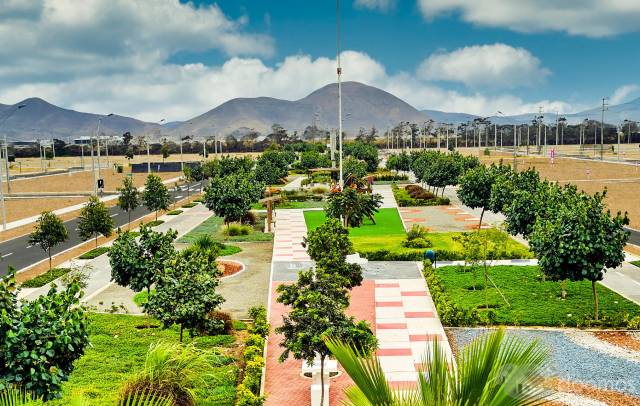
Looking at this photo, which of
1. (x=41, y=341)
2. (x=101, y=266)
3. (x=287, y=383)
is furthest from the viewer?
(x=101, y=266)

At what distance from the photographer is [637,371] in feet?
51.5

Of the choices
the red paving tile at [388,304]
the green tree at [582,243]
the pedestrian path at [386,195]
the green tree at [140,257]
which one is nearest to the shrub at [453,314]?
the red paving tile at [388,304]

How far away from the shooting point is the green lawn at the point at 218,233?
127 feet

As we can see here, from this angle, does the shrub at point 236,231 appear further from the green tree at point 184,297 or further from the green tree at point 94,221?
the green tree at point 184,297

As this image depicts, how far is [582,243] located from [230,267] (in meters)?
16.7

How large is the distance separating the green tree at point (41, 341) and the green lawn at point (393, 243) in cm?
1753

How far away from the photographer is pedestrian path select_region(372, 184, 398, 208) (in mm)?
53903

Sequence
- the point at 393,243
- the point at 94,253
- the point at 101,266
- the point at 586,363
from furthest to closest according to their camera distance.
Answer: the point at 393,243 < the point at 94,253 < the point at 101,266 < the point at 586,363

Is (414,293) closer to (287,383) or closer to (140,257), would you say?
(287,383)

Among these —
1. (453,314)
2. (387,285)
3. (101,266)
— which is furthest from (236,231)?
(453,314)

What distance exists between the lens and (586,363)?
53.7ft

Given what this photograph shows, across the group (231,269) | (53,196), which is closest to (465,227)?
(231,269)

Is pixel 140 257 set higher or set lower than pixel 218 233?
higher

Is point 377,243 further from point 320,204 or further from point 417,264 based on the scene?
point 320,204
